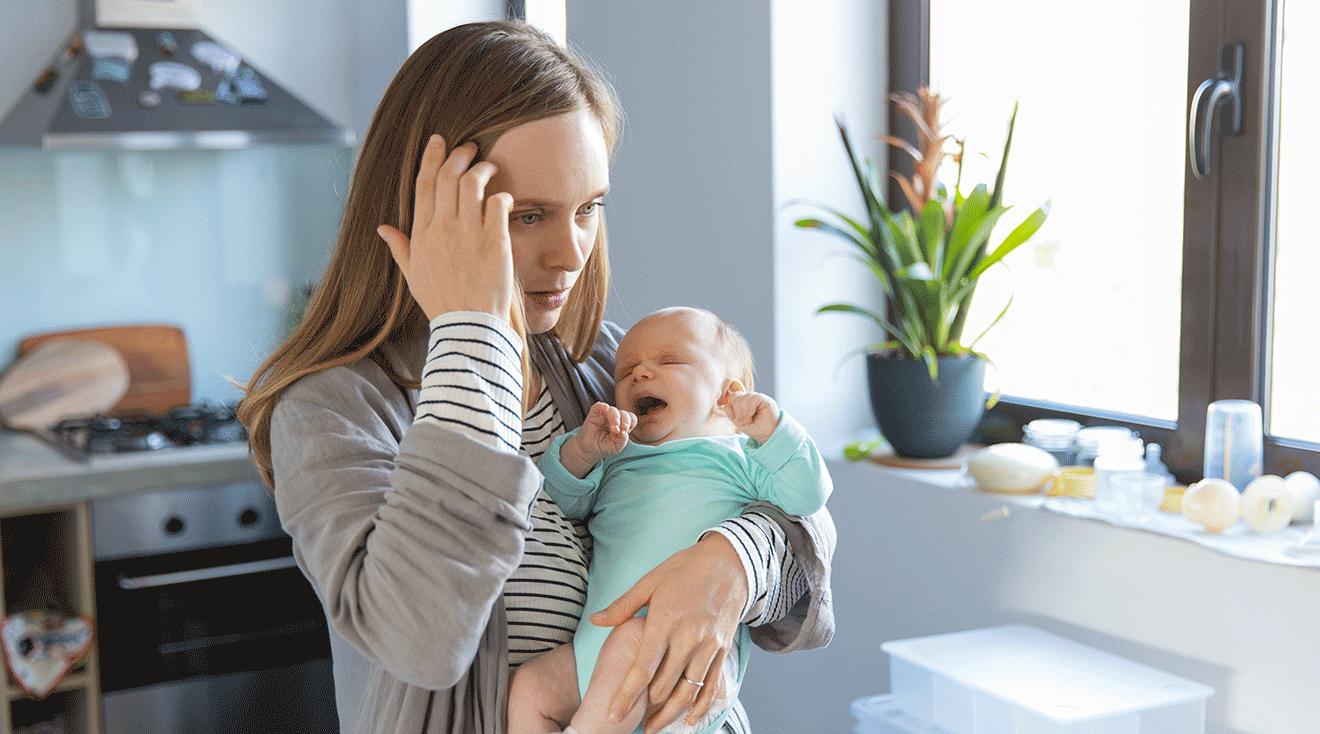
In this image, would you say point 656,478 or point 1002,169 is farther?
point 1002,169

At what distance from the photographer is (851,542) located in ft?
7.52

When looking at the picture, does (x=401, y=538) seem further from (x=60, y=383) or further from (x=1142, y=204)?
(x=60, y=383)

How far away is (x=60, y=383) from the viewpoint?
2881mm

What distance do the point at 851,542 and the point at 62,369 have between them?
2.02 meters

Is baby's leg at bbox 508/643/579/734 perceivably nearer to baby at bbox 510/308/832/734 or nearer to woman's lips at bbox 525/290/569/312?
baby at bbox 510/308/832/734

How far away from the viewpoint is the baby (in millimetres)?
1104

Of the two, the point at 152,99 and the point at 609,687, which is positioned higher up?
the point at 152,99

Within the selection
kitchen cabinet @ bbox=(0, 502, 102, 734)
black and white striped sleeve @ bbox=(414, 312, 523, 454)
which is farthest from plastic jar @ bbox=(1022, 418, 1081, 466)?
kitchen cabinet @ bbox=(0, 502, 102, 734)

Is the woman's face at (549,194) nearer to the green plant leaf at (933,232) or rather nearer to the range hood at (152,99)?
the green plant leaf at (933,232)

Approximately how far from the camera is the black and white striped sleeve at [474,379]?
0.96m

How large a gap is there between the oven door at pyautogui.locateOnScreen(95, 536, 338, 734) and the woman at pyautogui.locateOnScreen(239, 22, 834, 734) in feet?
5.11

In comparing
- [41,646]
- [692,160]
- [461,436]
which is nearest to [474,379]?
[461,436]

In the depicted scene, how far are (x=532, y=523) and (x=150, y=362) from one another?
7.31 feet

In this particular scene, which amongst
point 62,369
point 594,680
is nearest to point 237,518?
point 62,369
